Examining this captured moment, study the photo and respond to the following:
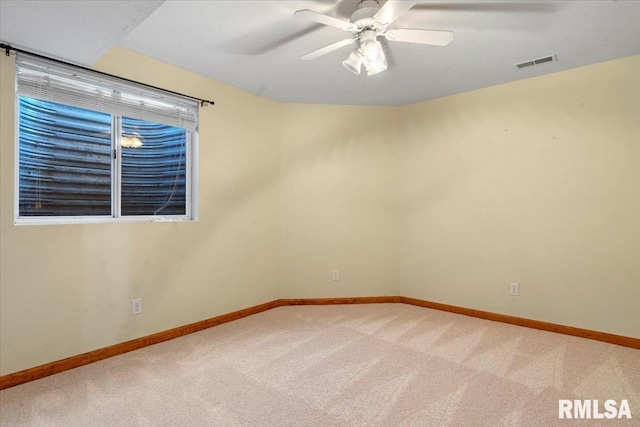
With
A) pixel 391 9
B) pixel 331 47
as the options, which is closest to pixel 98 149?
pixel 331 47

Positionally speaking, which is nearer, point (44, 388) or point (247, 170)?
point (44, 388)

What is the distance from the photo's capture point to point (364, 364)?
2.45m

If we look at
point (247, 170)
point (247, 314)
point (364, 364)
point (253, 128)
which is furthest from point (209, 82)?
point (364, 364)

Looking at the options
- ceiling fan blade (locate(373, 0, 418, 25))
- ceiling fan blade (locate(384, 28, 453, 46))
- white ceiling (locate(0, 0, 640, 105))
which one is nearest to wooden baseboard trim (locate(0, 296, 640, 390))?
white ceiling (locate(0, 0, 640, 105))

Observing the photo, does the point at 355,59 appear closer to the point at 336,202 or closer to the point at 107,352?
the point at 336,202

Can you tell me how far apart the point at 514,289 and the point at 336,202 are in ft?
6.94

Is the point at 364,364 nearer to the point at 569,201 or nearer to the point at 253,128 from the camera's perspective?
the point at 569,201

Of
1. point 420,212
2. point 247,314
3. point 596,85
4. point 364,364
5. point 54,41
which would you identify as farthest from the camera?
point 420,212

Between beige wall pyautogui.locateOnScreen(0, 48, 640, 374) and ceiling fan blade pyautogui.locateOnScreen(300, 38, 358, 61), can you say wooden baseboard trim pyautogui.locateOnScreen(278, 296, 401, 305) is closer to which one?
beige wall pyautogui.locateOnScreen(0, 48, 640, 374)

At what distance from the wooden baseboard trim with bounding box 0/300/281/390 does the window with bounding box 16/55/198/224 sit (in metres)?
1.00

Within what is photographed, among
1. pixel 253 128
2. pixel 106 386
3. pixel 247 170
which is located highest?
pixel 253 128

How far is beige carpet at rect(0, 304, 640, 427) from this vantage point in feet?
6.01

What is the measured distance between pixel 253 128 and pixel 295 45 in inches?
51.8

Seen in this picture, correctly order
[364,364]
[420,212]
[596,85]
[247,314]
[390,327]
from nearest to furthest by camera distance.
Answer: [364,364] < [596,85] < [390,327] < [247,314] < [420,212]
